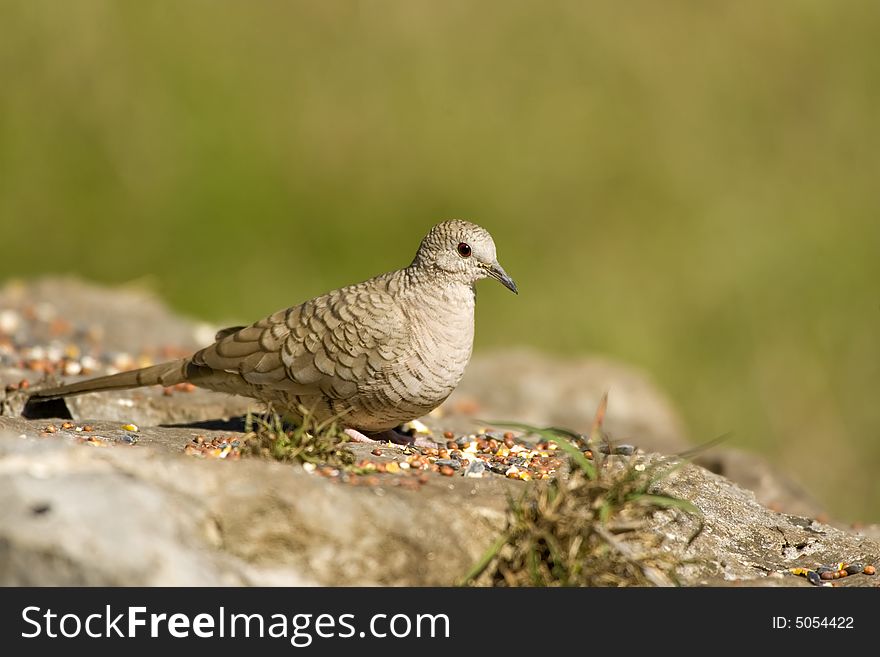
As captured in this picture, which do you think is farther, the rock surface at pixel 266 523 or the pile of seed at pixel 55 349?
the pile of seed at pixel 55 349

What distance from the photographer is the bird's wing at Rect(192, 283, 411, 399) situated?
17.9 ft

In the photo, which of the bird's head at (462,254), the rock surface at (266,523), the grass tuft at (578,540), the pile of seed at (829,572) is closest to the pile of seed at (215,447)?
the rock surface at (266,523)

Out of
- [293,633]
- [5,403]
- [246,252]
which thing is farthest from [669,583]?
[246,252]

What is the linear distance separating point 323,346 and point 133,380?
1.14 metres

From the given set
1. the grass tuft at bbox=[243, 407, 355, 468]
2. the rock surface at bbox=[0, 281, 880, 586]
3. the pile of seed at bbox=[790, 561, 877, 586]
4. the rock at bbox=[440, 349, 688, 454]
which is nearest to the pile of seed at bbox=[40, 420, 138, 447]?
the rock surface at bbox=[0, 281, 880, 586]

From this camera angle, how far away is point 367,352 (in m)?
5.46

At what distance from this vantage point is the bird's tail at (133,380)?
5.93 meters

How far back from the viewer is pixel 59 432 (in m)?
5.21

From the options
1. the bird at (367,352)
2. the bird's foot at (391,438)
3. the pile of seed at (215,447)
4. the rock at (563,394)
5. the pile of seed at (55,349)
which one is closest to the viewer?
the pile of seed at (215,447)

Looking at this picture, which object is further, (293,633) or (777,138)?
(777,138)

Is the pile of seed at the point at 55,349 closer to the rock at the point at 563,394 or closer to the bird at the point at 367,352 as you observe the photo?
the bird at the point at 367,352

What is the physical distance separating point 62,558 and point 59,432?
198 centimetres

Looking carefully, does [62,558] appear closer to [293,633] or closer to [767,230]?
[293,633]

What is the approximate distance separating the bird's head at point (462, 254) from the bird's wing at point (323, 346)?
0.31m
